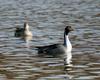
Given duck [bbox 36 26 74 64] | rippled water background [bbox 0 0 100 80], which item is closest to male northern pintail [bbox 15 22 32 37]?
rippled water background [bbox 0 0 100 80]

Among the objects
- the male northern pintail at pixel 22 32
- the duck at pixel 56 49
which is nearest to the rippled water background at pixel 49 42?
the duck at pixel 56 49

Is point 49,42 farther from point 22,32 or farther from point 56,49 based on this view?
point 22,32

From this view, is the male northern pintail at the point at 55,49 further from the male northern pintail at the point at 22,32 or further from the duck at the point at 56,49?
the male northern pintail at the point at 22,32

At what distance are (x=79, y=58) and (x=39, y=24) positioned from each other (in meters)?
14.9

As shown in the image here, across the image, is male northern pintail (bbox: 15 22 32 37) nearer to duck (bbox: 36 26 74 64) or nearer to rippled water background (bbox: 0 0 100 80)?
rippled water background (bbox: 0 0 100 80)

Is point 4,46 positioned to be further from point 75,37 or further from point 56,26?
point 56,26

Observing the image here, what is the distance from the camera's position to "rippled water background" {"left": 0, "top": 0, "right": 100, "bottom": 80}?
62.6 ft

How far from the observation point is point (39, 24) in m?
37.6

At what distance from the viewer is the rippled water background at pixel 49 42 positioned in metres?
19.1

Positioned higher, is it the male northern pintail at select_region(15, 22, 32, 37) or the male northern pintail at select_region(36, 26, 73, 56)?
the male northern pintail at select_region(15, 22, 32, 37)

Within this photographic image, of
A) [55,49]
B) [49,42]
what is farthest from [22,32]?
[55,49]

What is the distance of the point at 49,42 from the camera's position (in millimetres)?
28391

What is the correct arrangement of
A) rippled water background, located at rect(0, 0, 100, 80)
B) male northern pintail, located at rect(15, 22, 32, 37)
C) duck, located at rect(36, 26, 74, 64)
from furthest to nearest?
male northern pintail, located at rect(15, 22, 32, 37) < duck, located at rect(36, 26, 74, 64) < rippled water background, located at rect(0, 0, 100, 80)

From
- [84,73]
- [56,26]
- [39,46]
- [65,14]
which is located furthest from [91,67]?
[65,14]
